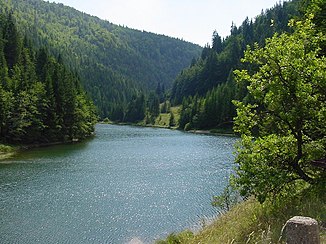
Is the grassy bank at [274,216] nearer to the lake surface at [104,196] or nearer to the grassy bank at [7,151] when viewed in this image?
the lake surface at [104,196]

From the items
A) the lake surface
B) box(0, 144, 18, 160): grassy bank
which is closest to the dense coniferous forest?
box(0, 144, 18, 160): grassy bank

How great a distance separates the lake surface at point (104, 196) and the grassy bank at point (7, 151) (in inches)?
119

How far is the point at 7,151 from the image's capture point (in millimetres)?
64188

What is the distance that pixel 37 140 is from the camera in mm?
78500

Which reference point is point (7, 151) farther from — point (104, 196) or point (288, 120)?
point (288, 120)

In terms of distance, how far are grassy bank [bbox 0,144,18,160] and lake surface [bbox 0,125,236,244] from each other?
3.04 meters

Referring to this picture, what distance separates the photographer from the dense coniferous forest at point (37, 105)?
70.8 metres

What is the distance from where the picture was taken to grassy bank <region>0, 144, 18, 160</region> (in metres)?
60.8

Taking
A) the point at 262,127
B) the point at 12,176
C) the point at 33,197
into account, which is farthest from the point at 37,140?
the point at 262,127

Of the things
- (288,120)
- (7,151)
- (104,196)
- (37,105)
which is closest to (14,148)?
(7,151)

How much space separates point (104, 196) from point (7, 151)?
3644cm

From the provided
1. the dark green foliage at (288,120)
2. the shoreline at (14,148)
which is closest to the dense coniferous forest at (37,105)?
the shoreline at (14,148)

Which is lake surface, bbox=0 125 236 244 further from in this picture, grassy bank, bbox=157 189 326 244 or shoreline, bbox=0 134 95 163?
grassy bank, bbox=157 189 326 244

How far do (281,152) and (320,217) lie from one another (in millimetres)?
2765
